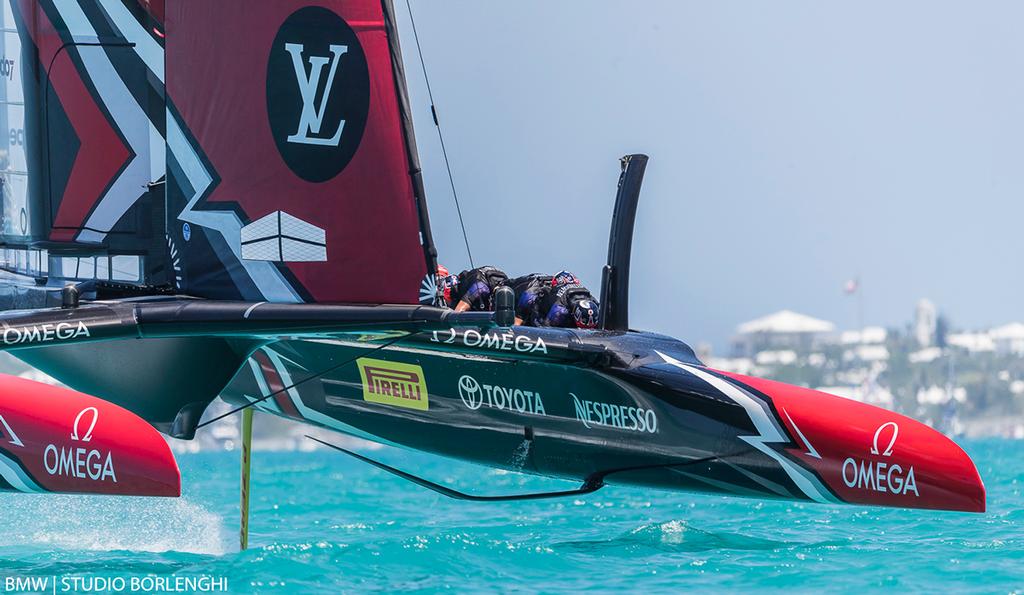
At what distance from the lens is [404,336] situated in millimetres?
5543

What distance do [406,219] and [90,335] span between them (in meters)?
1.31

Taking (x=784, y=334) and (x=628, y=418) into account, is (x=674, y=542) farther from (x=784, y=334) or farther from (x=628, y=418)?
(x=784, y=334)

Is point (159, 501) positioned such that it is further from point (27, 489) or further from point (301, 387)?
point (27, 489)

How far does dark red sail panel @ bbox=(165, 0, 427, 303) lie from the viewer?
18.7ft

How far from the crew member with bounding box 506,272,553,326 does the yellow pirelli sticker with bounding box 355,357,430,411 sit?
1.66 ft

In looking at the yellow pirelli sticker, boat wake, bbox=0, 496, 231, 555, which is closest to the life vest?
the yellow pirelli sticker

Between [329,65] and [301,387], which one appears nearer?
[329,65]

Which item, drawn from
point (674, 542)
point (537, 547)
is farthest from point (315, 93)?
point (674, 542)

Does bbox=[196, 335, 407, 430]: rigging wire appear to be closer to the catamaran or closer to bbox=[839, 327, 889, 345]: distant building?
the catamaran

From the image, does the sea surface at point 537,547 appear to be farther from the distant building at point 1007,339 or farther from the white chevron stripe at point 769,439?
the distant building at point 1007,339

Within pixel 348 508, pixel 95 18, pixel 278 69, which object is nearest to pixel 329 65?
pixel 278 69

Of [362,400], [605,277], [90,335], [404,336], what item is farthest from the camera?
[362,400]

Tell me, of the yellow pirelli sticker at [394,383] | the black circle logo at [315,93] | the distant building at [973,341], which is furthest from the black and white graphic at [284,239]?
the distant building at [973,341]

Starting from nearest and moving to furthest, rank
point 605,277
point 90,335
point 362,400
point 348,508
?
point 90,335, point 605,277, point 362,400, point 348,508
